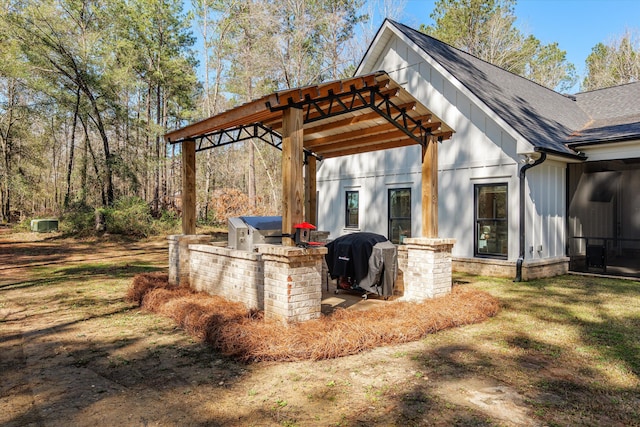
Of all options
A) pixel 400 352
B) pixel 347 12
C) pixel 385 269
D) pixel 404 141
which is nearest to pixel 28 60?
pixel 347 12

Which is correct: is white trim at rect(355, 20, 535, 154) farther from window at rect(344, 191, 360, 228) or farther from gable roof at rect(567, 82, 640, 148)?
window at rect(344, 191, 360, 228)

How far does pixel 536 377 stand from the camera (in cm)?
A: 397

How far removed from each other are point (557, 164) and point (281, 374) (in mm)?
9275

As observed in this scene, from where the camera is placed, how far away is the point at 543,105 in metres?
12.5

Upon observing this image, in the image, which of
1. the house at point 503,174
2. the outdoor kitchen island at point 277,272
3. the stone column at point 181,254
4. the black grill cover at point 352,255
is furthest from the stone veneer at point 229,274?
the house at point 503,174

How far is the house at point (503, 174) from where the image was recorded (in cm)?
948

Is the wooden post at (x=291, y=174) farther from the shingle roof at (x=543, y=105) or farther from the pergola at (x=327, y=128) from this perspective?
the shingle roof at (x=543, y=105)

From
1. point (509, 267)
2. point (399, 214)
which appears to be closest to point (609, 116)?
point (509, 267)

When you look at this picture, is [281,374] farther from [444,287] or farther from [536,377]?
[444,287]

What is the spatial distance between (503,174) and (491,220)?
3.82ft

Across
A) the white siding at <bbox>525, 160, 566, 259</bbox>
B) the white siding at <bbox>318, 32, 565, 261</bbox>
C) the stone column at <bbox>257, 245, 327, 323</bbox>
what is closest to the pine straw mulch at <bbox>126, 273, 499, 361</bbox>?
the stone column at <bbox>257, 245, 327, 323</bbox>

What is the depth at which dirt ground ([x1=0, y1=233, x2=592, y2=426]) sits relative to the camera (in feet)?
10.4

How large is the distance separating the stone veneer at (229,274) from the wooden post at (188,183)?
62cm

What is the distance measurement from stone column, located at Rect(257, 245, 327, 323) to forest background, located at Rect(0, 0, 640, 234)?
15969 millimetres
